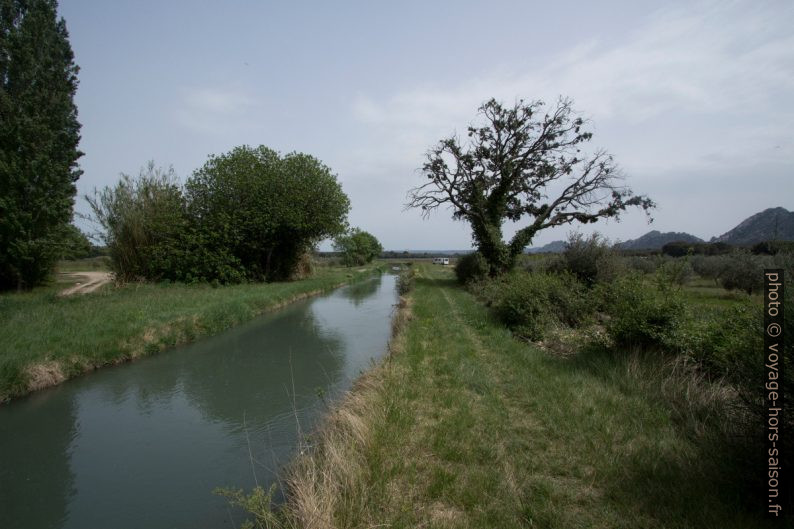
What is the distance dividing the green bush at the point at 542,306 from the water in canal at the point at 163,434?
408cm

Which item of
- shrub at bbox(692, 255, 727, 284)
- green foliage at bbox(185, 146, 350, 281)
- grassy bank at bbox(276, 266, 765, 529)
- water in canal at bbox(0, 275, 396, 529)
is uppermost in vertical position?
green foliage at bbox(185, 146, 350, 281)

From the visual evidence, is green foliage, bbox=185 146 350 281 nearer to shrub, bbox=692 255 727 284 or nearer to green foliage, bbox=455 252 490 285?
green foliage, bbox=455 252 490 285

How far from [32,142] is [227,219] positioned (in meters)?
9.23

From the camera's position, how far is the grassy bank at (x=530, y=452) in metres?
3.05

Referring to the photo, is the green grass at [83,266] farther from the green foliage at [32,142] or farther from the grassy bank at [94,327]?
the grassy bank at [94,327]

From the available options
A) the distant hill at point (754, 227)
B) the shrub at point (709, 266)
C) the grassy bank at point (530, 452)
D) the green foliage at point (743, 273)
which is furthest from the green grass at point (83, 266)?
the distant hill at point (754, 227)

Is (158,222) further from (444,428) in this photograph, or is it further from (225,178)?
(444,428)

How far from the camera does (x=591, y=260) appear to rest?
15.3 meters

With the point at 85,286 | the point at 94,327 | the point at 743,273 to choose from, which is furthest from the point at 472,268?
the point at 85,286

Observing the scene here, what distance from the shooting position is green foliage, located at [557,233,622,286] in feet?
47.9

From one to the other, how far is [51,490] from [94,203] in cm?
2107

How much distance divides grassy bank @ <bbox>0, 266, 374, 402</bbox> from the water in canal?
0.38m

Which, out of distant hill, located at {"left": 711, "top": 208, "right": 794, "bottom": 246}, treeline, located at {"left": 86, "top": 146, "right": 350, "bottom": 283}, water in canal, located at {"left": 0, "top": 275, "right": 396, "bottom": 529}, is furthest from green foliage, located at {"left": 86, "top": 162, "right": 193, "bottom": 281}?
distant hill, located at {"left": 711, "top": 208, "right": 794, "bottom": 246}

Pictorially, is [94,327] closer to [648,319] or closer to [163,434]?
[163,434]
